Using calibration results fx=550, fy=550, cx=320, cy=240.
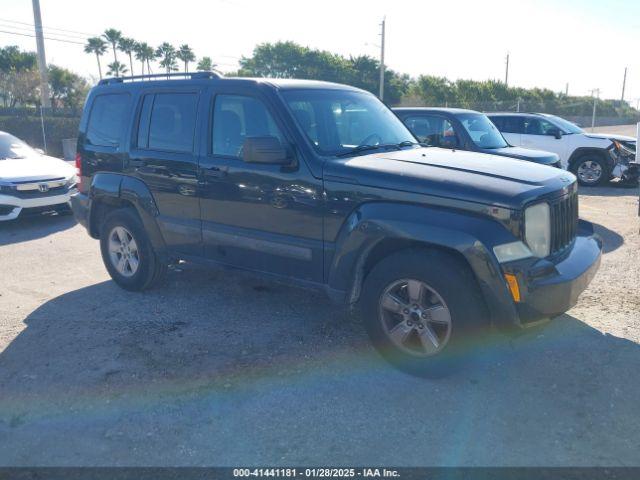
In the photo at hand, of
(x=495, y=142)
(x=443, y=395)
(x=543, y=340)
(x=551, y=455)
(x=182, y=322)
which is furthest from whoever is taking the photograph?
(x=495, y=142)

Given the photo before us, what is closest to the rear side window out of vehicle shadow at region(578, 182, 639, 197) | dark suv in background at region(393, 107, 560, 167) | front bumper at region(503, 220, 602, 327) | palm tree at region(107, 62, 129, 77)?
front bumper at region(503, 220, 602, 327)

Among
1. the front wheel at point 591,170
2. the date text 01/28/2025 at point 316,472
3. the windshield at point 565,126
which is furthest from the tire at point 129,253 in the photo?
the windshield at point 565,126

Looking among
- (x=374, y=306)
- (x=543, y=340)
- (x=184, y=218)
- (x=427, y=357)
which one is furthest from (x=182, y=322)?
(x=543, y=340)

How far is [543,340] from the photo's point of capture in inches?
171

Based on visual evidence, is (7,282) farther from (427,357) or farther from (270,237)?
(427,357)

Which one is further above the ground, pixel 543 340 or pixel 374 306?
pixel 374 306

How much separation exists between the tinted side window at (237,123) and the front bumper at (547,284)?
2.11m

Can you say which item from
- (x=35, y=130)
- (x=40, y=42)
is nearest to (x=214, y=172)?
(x=35, y=130)

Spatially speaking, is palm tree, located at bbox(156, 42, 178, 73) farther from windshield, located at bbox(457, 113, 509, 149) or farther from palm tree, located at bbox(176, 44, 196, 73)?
windshield, located at bbox(457, 113, 509, 149)

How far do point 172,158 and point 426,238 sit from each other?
2.55m

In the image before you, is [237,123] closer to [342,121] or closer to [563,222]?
[342,121]

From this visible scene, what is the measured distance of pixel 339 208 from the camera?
393 cm

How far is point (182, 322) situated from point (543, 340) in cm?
301

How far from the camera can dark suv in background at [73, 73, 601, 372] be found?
3432mm
